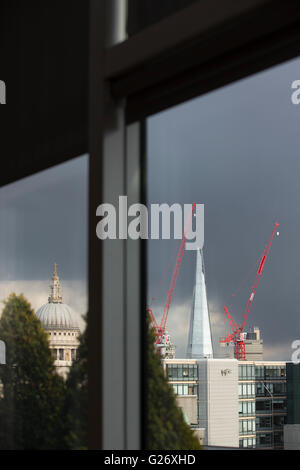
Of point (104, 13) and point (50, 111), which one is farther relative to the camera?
point (50, 111)

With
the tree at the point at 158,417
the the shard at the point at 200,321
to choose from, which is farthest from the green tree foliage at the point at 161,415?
the the shard at the point at 200,321

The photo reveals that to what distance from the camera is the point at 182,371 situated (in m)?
1.67

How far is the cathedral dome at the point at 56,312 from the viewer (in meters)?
2.07

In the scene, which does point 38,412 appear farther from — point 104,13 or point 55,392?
point 104,13

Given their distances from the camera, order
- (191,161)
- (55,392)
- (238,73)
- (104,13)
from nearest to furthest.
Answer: (238,73) → (191,161) → (104,13) → (55,392)

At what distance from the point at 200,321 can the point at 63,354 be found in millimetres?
664

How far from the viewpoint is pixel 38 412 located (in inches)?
84.7

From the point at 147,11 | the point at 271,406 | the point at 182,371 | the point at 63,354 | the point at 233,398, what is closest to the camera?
the point at 271,406

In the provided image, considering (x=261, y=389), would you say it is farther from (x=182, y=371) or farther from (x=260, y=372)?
(x=182, y=371)

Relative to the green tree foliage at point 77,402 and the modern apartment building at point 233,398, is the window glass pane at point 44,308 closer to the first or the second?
the green tree foliage at point 77,402

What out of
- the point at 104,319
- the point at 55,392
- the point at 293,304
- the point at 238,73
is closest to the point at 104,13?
the point at 238,73

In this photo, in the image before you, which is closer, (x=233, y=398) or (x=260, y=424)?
(x=260, y=424)

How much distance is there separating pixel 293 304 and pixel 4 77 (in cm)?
162

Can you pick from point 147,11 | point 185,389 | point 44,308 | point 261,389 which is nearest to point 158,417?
point 185,389
